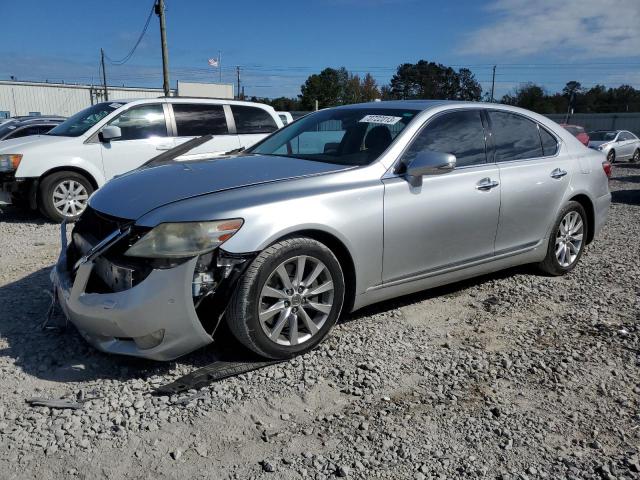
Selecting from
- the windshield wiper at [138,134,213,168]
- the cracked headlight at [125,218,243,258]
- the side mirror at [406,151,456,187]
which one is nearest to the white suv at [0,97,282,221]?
the windshield wiper at [138,134,213,168]

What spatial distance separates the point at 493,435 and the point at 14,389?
2.52 meters

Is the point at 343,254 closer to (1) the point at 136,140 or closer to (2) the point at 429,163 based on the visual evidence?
(2) the point at 429,163

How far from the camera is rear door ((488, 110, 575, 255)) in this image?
4.45 m

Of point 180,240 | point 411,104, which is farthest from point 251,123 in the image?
point 180,240

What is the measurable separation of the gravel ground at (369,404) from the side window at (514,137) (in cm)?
128

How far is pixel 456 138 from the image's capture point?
4.28 meters

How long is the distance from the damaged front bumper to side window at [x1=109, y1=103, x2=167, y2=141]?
533 cm

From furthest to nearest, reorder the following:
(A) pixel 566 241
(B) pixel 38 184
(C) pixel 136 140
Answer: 1. (C) pixel 136 140
2. (B) pixel 38 184
3. (A) pixel 566 241

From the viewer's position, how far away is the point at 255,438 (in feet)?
8.66

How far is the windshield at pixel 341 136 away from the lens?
3.99 metres

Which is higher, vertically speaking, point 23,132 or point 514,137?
point 514,137

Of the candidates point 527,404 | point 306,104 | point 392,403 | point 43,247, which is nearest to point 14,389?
point 392,403

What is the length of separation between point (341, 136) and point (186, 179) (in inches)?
53.1

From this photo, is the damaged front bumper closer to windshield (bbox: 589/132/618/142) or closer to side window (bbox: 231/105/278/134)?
side window (bbox: 231/105/278/134)
